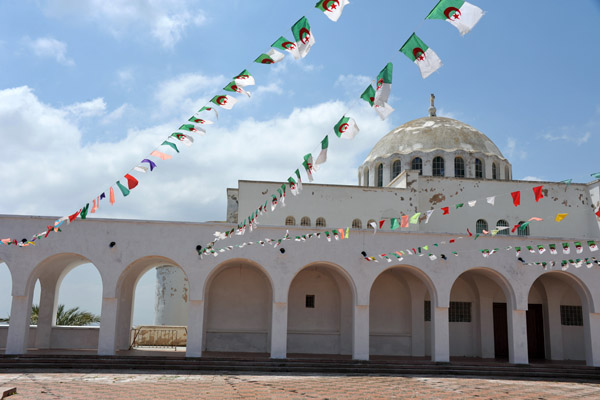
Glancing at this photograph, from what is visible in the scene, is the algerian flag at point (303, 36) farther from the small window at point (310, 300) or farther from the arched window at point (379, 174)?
the arched window at point (379, 174)

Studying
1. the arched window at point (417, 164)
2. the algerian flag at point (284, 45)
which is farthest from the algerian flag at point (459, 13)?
the arched window at point (417, 164)

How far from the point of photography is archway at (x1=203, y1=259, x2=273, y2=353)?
19625 mm

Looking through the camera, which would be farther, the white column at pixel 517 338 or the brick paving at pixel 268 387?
the white column at pixel 517 338

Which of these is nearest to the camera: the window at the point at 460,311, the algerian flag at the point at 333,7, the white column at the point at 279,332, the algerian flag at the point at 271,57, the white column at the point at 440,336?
the algerian flag at the point at 333,7

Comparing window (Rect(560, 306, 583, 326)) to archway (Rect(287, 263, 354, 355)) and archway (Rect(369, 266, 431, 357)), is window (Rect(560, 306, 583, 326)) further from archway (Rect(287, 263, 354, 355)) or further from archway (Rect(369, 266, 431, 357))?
archway (Rect(287, 263, 354, 355))

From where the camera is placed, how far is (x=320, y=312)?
66.2 feet

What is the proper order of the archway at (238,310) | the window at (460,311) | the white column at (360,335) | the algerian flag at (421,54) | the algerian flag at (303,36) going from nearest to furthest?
the algerian flag at (421,54) → the algerian flag at (303,36) → the white column at (360,335) → the archway at (238,310) → the window at (460,311)

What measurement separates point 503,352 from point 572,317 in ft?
9.58

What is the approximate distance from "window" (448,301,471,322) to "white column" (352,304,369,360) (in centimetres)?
480

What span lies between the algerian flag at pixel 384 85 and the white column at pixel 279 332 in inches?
414

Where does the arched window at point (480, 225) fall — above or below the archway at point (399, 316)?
above

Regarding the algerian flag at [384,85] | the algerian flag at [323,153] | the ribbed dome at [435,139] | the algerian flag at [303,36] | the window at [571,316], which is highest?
the ribbed dome at [435,139]

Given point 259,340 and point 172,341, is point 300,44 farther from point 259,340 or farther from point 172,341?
point 172,341

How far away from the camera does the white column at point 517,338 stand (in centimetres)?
1766
